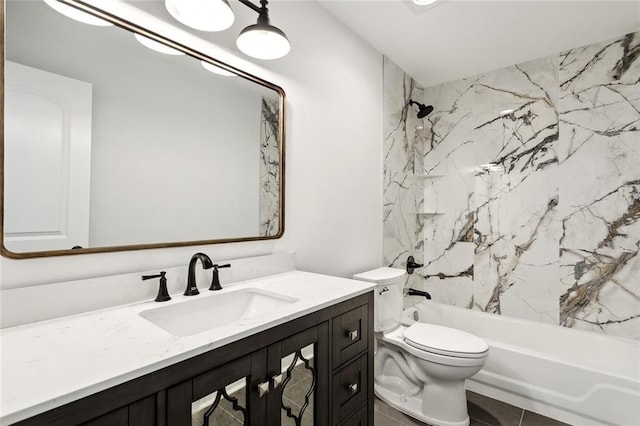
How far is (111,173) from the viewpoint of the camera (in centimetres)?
110

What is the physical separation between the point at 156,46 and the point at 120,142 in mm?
419

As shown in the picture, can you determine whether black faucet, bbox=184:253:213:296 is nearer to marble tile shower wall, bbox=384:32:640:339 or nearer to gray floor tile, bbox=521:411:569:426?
marble tile shower wall, bbox=384:32:640:339

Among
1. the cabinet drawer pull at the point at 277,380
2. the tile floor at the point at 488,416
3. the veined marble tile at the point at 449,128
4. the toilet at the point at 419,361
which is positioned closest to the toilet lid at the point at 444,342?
the toilet at the point at 419,361

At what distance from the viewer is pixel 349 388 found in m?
1.27

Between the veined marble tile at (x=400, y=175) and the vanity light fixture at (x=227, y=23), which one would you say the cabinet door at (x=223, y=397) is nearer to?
the vanity light fixture at (x=227, y=23)

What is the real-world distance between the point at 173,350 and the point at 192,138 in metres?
0.92

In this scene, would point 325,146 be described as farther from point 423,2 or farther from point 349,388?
point 349,388

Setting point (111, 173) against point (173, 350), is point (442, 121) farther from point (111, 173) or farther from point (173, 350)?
point (173, 350)

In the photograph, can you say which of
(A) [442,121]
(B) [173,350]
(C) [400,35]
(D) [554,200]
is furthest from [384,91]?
(B) [173,350]

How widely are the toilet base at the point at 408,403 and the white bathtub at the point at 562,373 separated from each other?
0.48 meters

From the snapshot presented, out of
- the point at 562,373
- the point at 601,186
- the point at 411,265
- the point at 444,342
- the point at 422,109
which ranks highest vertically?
the point at 422,109

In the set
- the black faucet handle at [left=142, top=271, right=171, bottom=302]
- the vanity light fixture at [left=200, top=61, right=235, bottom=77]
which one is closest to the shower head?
the vanity light fixture at [left=200, top=61, right=235, bottom=77]

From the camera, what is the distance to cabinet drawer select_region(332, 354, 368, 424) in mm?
1200

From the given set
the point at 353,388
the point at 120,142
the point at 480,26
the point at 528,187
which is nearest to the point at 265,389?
the point at 353,388
